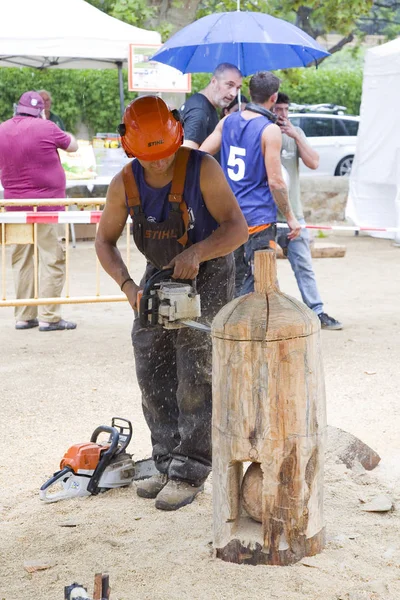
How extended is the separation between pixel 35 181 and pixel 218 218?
4.92m

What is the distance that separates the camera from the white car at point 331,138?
20.8m

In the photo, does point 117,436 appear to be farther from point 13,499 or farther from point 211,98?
point 211,98

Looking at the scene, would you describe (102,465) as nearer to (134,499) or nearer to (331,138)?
(134,499)

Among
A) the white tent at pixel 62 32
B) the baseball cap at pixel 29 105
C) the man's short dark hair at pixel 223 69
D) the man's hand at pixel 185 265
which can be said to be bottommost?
the man's hand at pixel 185 265

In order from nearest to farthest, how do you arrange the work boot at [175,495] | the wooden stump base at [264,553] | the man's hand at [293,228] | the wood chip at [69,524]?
the wooden stump base at [264,553] → the wood chip at [69,524] → the work boot at [175,495] → the man's hand at [293,228]

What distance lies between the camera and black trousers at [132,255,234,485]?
4.14 m

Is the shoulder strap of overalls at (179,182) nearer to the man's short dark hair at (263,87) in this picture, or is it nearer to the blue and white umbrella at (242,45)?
the man's short dark hair at (263,87)

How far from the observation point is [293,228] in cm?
740

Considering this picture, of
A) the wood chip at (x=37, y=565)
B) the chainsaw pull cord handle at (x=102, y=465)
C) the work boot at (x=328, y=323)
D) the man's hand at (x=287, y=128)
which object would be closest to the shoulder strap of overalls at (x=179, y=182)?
the chainsaw pull cord handle at (x=102, y=465)

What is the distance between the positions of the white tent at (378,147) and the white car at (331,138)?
521cm

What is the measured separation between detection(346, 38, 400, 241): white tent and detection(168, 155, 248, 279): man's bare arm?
1047 centimetres

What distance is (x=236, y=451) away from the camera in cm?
333

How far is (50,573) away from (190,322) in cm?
116

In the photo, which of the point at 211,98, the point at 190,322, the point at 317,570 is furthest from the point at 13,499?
the point at 211,98
